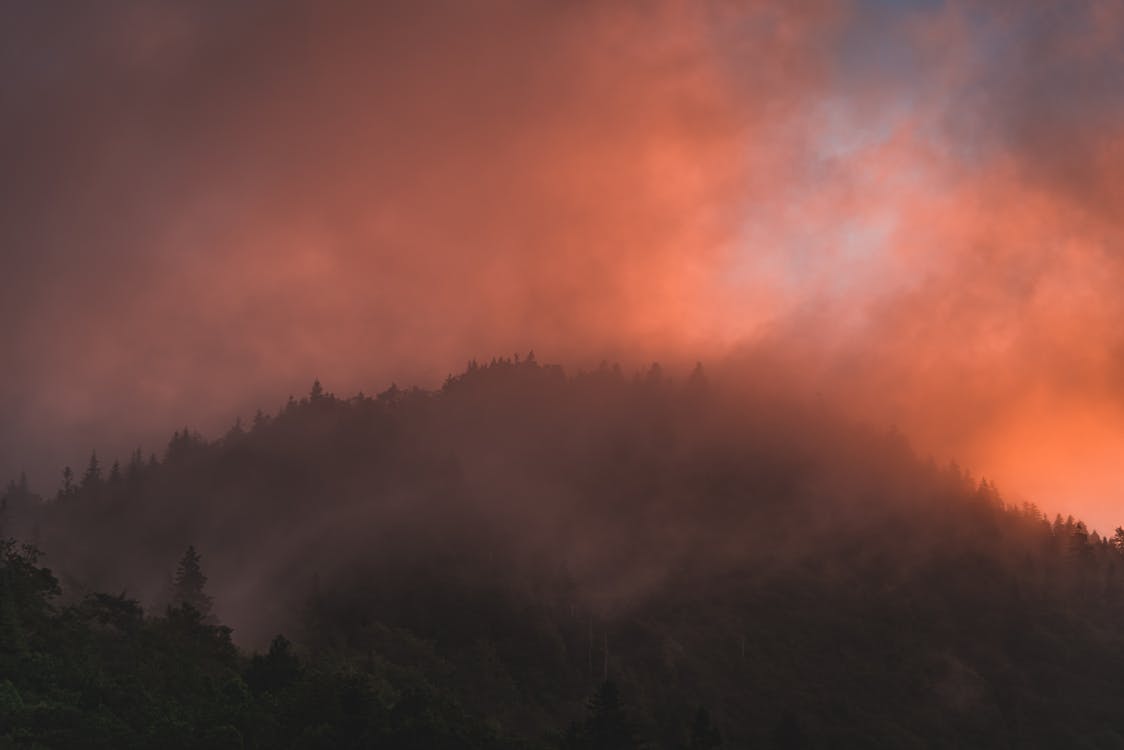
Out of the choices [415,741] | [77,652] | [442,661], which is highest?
[442,661]

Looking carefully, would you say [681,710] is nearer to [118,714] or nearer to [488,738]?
[488,738]

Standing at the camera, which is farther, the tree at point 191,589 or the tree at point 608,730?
the tree at point 191,589

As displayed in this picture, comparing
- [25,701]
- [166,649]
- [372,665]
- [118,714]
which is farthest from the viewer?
[372,665]

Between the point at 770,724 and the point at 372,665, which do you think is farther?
the point at 770,724

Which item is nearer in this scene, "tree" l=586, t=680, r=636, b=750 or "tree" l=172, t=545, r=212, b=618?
"tree" l=586, t=680, r=636, b=750

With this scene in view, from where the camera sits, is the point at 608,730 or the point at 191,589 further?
the point at 191,589

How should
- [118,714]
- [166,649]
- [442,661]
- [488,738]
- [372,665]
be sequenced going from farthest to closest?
[442,661] < [372,665] < [166,649] < [488,738] < [118,714]

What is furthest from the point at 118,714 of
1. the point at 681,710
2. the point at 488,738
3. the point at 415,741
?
the point at 681,710

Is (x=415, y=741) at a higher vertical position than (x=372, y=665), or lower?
lower

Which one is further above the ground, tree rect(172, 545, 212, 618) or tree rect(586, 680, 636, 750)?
tree rect(172, 545, 212, 618)

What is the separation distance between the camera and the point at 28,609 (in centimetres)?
9769

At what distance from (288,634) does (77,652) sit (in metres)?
108

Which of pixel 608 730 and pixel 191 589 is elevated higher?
pixel 191 589

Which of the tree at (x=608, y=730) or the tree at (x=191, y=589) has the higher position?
the tree at (x=191, y=589)
